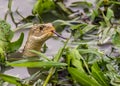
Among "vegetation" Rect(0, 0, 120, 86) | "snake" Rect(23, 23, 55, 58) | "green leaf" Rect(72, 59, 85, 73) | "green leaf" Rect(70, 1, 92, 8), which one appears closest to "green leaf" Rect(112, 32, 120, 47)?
"vegetation" Rect(0, 0, 120, 86)

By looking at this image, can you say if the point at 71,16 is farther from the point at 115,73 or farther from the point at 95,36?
the point at 115,73

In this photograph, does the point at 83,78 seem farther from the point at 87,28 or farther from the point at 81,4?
the point at 81,4

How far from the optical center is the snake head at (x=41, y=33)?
320 centimetres

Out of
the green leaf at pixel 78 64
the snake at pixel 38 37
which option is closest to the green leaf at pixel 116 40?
the green leaf at pixel 78 64

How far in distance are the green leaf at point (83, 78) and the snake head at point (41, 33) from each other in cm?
64

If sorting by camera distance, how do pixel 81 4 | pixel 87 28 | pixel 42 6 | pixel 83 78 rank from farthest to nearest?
pixel 81 4, pixel 42 6, pixel 87 28, pixel 83 78

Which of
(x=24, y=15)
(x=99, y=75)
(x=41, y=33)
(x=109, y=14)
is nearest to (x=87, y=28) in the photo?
(x=109, y=14)

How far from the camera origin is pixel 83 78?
2605 millimetres

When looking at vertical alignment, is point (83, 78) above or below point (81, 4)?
below

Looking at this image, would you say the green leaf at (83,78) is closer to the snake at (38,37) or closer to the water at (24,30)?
the water at (24,30)

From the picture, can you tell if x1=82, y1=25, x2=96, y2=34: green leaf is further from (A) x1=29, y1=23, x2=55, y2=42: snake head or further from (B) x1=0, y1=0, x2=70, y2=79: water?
(A) x1=29, y1=23, x2=55, y2=42: snake head

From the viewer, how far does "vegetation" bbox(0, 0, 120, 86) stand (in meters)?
2.65

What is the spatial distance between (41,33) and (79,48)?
1.12ft

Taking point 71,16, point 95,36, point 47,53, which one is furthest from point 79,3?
point 47,53
